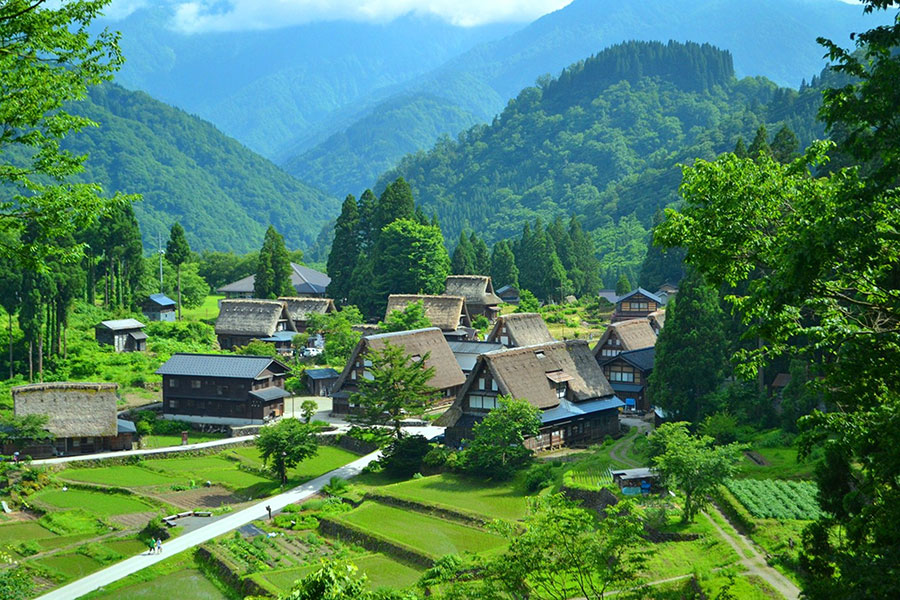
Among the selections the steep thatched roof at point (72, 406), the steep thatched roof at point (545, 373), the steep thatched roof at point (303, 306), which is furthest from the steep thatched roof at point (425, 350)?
the steep thatched roof at point (303, 306)

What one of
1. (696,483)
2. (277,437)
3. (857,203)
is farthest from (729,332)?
(857,203)

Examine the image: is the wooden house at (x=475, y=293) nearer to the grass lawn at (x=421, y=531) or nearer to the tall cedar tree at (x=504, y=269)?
the tall cedar tree at (x=504, y=269)

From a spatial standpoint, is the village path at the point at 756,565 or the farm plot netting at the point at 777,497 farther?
the farm plot netting at the point at 777,497

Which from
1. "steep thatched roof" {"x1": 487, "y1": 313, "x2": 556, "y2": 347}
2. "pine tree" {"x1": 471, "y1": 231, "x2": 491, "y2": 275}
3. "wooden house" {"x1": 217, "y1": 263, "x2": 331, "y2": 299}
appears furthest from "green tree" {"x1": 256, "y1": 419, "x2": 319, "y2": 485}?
"pine tree" {"x1": 471, "y1": 231, "x2": 491, "y2": 275}

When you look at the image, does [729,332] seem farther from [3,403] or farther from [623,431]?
[3,403]

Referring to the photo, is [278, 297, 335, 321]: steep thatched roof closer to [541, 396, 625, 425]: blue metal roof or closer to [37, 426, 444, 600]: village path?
[37, 426, 444, 600]: village path

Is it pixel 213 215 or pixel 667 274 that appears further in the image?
pixel 213 215
